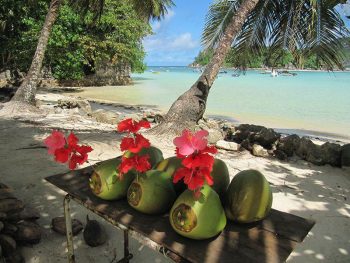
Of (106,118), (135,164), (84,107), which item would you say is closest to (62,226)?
(135,164)

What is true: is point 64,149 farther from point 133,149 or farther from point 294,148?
point 294,148

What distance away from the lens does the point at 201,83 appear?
22.3 ft

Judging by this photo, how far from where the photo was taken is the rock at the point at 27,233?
2.53 metres

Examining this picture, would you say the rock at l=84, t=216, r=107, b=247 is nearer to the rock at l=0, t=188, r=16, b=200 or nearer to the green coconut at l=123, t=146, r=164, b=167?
the rock at l=0, t=188, r=16, b=200

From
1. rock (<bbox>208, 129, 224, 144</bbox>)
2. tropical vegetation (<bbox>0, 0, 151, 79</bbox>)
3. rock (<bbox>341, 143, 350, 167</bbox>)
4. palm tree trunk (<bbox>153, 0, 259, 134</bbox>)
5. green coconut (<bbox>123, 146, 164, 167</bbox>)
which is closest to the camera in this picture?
green coconut (<bbox>123, 146, 164, 167</bbox>)

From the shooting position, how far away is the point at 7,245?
2371mm

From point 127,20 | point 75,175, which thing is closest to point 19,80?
point 127,20

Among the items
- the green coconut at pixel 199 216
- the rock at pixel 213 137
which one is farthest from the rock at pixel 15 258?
the rock at pixel 213 137

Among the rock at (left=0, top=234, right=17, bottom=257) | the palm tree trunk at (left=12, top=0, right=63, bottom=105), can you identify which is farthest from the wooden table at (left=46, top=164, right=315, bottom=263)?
the palm tree trunk at (left=12, top=0, right=63, bottom=105)

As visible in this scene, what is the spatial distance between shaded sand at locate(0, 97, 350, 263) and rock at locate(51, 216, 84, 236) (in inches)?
1.8

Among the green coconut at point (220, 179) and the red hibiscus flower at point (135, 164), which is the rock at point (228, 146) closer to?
the green coconut at point (220, 179)

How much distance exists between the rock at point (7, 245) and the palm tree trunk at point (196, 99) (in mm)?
4319

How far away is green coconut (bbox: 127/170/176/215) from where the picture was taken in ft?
4.91

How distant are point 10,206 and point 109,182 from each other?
1340 mm
